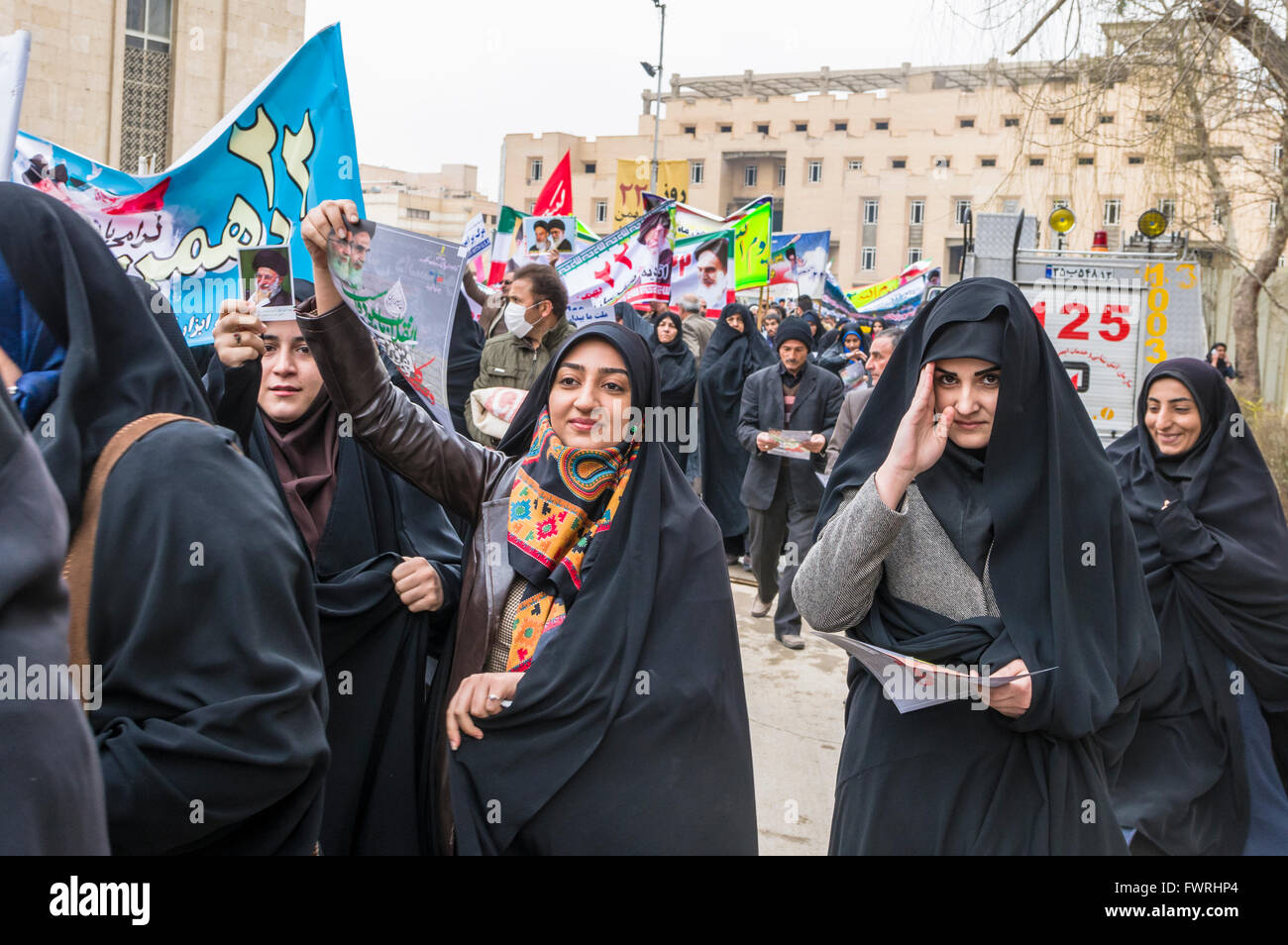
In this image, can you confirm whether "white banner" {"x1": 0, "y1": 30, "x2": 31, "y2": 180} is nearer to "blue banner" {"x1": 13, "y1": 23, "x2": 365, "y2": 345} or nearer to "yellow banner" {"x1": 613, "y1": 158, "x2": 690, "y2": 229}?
"blue banner" {"x1": 13, "y1": 23, "x2": 365, "y2": 345}

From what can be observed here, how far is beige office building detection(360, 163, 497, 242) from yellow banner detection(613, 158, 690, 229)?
107 feet

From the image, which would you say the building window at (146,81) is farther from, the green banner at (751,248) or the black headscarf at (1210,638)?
the black headscarf at (1210,638)

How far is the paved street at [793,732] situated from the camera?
4.43 meters

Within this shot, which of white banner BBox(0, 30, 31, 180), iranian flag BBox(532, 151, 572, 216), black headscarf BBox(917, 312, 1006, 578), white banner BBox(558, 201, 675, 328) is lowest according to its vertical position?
black headscarf BBox(917, 312, 1006, 578)

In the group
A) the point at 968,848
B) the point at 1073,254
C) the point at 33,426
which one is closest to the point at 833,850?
the point at 968,848

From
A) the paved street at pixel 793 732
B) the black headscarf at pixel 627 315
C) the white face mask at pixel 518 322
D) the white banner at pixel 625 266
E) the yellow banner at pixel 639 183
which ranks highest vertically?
the yellow banner at pixel 639 183

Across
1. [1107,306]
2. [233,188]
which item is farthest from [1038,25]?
[233,188]

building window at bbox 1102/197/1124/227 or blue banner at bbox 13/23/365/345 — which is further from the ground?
building window at bbox 1102/197/1124/227

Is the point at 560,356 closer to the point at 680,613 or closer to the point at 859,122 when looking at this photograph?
the point at 680,613

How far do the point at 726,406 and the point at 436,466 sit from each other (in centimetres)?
673

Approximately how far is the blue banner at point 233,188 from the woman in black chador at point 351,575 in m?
0.40

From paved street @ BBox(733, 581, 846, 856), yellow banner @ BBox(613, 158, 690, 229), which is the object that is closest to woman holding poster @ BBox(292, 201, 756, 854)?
paved street @ BBox(733, 581, 846, 856)

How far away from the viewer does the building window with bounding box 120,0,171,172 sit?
20203mm

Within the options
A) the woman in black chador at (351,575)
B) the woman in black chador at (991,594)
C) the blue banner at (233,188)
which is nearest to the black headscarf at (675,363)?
the blue banner at (233,188)
